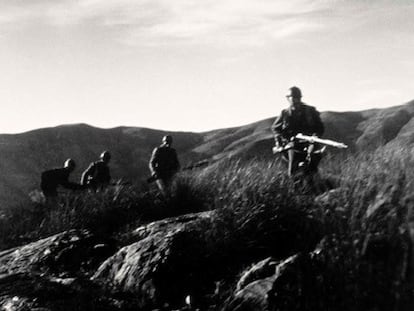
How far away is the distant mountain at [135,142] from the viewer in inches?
1543

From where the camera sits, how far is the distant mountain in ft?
129

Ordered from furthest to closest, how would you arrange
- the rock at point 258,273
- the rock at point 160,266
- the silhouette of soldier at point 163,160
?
the silhouette of soldier at point 163,160 → the rock at point 160,266 → the rock at point 258,273

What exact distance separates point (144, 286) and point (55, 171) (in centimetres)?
674

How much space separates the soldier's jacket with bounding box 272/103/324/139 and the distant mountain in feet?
85.8

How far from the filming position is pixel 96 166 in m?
11.8

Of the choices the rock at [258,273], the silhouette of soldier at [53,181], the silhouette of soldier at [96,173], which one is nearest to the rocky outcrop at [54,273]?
the rock at [258,273]

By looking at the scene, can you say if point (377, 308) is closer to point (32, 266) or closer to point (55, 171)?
point (32, 266)

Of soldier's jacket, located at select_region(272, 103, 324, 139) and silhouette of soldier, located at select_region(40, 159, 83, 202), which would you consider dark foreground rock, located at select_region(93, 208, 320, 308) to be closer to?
soldier's jacket, located at select_region(272, 103, 324, 139)

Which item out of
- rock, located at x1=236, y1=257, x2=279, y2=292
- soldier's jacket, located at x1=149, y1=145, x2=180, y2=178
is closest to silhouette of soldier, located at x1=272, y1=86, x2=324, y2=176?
soldier's jacket, located at x1=149, y1=145, x2=180, y2=178

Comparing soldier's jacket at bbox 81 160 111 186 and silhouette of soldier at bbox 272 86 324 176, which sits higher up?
silhouette of soldier at bbox 272 86 324 176

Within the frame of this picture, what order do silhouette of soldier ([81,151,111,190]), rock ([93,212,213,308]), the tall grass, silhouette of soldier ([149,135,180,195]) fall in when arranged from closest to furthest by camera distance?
the tall grass, rock ([93,212,213,308]), silhouette of soldier ([149,135,180,195]), silhouette of soldier ([81,151,111,190])

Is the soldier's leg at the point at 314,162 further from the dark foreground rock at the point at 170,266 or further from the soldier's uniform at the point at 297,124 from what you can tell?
the dark foreground rock at the point at 170,266

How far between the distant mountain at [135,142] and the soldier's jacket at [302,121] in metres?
26.1

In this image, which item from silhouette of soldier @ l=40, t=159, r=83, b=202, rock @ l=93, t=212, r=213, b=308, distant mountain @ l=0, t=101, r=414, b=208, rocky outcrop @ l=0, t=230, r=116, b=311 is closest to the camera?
rocky outcrop @ l=0, t=230, r=116, b=311
